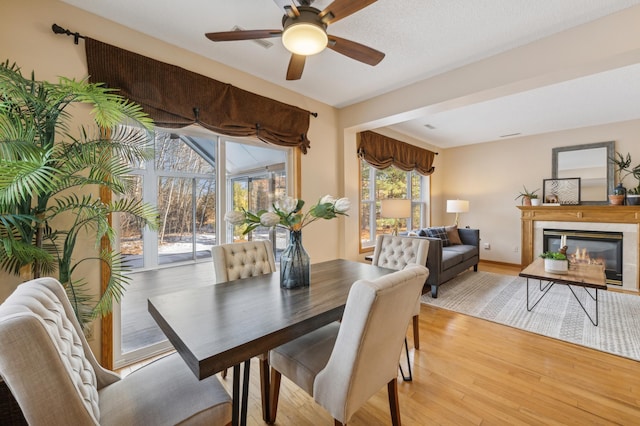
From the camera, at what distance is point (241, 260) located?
2.07 metres

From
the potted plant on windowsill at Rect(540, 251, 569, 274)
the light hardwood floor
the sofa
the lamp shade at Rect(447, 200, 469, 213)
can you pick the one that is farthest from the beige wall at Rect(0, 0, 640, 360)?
the potted plant on windowsill at Rect(540, 251, 569, 274)

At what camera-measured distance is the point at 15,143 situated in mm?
1285

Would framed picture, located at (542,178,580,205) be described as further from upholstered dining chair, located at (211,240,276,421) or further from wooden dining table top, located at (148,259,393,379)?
upholstered dining chair, located at (211,240,276,421)

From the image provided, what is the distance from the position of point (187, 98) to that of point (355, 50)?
58.6 inches

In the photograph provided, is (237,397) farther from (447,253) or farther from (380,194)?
(380,194)

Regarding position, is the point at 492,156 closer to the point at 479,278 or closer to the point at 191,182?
the point at 479,278

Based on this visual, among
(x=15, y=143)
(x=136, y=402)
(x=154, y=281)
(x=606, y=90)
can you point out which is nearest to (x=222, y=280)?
(x=136, y=402)

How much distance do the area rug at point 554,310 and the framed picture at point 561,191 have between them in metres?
1.69

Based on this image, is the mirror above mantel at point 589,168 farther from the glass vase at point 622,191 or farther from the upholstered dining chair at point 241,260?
the upholstered dining chair at point 241,260

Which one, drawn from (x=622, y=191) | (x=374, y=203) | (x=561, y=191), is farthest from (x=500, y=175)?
(x=374, y=203)

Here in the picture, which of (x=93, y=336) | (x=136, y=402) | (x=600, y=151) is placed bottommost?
(x=93, y=336)

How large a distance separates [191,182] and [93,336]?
1.43 metres

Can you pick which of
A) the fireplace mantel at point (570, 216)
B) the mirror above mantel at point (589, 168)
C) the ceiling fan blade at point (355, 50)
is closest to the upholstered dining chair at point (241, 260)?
the ceiling fan blade at point (355, 50)

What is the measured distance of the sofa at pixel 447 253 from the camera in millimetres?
3510
